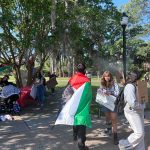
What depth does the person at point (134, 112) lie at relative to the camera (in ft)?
21.0

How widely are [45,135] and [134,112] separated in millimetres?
2899

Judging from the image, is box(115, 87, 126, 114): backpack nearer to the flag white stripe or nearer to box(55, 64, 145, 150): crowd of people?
box(55, 64, 145, 150): crowd of people

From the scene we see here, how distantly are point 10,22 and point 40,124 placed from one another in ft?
18.7

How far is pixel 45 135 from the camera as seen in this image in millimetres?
8617

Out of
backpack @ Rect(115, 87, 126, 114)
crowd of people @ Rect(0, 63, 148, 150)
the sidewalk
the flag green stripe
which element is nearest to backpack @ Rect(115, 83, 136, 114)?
backpack @ Rect(115, 87, 126, 114)

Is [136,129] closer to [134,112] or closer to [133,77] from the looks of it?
[134,112]

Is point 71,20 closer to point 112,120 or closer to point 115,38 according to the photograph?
point 112,120

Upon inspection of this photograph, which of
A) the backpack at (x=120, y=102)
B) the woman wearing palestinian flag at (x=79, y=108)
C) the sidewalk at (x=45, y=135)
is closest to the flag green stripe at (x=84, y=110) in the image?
the woman wearing palestinian flag at (x=79, y=108)

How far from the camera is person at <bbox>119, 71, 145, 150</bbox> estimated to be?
639 cm

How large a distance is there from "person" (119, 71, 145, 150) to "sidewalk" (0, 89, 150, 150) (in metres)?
0.88

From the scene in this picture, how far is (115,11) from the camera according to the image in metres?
17.2

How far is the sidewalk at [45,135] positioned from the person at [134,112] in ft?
2.89

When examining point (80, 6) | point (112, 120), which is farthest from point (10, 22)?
point (112, 120)

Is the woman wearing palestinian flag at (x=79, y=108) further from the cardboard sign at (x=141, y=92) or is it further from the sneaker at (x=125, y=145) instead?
the cardboard sign at (x=141, y=92)
